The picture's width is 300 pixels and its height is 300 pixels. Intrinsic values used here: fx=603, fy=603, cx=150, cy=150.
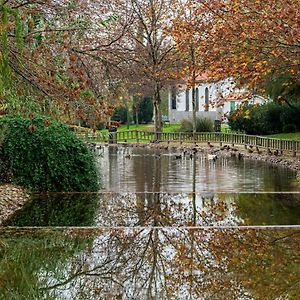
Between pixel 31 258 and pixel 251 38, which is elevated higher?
pixel 251 38

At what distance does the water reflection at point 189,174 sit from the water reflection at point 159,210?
71.2 inches

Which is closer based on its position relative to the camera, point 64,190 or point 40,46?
point 40,46

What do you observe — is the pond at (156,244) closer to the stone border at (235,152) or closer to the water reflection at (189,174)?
the water reflection at (189,174)

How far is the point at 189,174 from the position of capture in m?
20.5

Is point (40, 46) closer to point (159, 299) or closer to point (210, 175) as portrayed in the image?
point (159, 299)

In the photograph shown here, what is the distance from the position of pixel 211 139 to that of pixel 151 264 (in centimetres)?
2617

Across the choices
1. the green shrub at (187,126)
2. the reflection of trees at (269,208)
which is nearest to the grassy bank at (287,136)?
the green shrub at (187,126)

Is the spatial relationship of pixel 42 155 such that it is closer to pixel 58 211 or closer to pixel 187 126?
pixel 58 211

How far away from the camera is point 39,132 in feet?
48.9

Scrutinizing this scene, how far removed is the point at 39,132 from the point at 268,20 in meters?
6.34

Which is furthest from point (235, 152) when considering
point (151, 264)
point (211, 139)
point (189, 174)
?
point (151, 264)

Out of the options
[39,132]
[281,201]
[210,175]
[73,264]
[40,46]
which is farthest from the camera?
[210,175]

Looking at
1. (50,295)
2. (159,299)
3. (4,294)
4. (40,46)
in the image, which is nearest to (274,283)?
(159,299)

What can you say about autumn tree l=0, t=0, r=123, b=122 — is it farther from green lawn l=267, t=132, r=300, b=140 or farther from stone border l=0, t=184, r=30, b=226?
green lawn l=267, t=132, r=300, b=140
